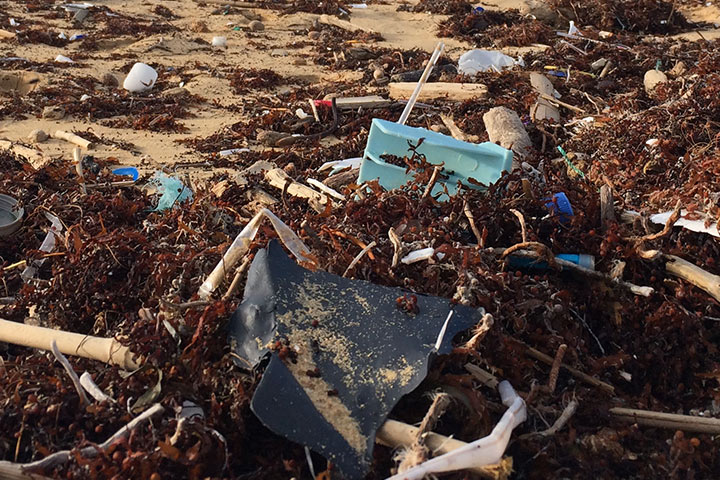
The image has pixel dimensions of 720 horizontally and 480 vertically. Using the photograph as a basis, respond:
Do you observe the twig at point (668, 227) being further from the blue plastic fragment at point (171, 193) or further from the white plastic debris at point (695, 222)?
the blue plastic fragment at point (171, 193)

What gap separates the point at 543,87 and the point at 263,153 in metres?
3.18

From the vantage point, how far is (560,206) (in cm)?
365

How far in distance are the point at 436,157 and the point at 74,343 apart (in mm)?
2495

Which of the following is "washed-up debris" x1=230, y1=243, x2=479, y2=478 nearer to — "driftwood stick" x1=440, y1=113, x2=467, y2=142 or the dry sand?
"driftwood stick" x1=440, y1=113, x2=467, y2=142

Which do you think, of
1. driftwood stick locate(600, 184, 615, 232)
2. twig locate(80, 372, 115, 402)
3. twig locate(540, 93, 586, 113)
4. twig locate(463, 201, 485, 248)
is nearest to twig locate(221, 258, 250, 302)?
twig locate(80, 372, 115, 402)

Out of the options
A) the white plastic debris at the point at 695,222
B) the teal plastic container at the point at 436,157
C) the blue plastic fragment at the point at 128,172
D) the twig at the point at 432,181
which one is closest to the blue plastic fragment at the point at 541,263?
the white plastic debris at the point at 695,222

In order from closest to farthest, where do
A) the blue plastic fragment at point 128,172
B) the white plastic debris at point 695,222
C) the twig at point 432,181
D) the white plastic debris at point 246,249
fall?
the white plastic debris at point 246,249, the white plastic debris at point 695,222, the twig at point 432,181, the blue plastic fragment at point 128,172

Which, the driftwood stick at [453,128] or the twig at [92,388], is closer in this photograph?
the twig at [92,388]

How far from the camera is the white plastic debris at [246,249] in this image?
2.73 m

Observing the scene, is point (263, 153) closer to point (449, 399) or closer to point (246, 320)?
point (246, 320)

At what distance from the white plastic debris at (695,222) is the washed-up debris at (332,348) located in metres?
1.61

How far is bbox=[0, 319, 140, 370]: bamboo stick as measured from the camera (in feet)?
8.05

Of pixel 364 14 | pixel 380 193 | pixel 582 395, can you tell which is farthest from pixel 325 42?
pixel 582 395

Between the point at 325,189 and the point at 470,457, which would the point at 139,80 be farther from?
the point at 470,457
